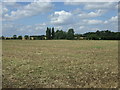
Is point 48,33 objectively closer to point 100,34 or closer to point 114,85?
point 100,34

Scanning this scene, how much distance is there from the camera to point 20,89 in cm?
582

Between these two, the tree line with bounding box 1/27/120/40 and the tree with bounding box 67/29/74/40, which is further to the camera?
the tree with bounding box 67/29/74/40

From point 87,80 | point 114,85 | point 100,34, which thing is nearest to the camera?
point 114,85

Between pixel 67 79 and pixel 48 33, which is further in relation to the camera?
pixel 48 33

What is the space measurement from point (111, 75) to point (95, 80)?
4.17 ft

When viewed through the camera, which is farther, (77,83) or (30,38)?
(30,38)

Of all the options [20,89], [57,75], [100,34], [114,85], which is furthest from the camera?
[100,34]

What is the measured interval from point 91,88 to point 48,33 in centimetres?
8234

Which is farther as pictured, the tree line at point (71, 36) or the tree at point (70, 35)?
the tree at point (70, 35)

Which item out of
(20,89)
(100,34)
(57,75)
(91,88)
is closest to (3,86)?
(20,89)

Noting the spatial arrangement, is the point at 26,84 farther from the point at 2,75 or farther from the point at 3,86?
the point at 2,75

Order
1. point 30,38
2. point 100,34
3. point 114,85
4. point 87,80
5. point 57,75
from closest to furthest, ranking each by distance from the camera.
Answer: point 114,85 → point 87,80 → point 57,75 → point 30,38 → point 100,34

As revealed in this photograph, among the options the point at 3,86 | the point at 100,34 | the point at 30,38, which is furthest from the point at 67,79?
the point at 100,34

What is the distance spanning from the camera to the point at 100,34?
90.7 meters
